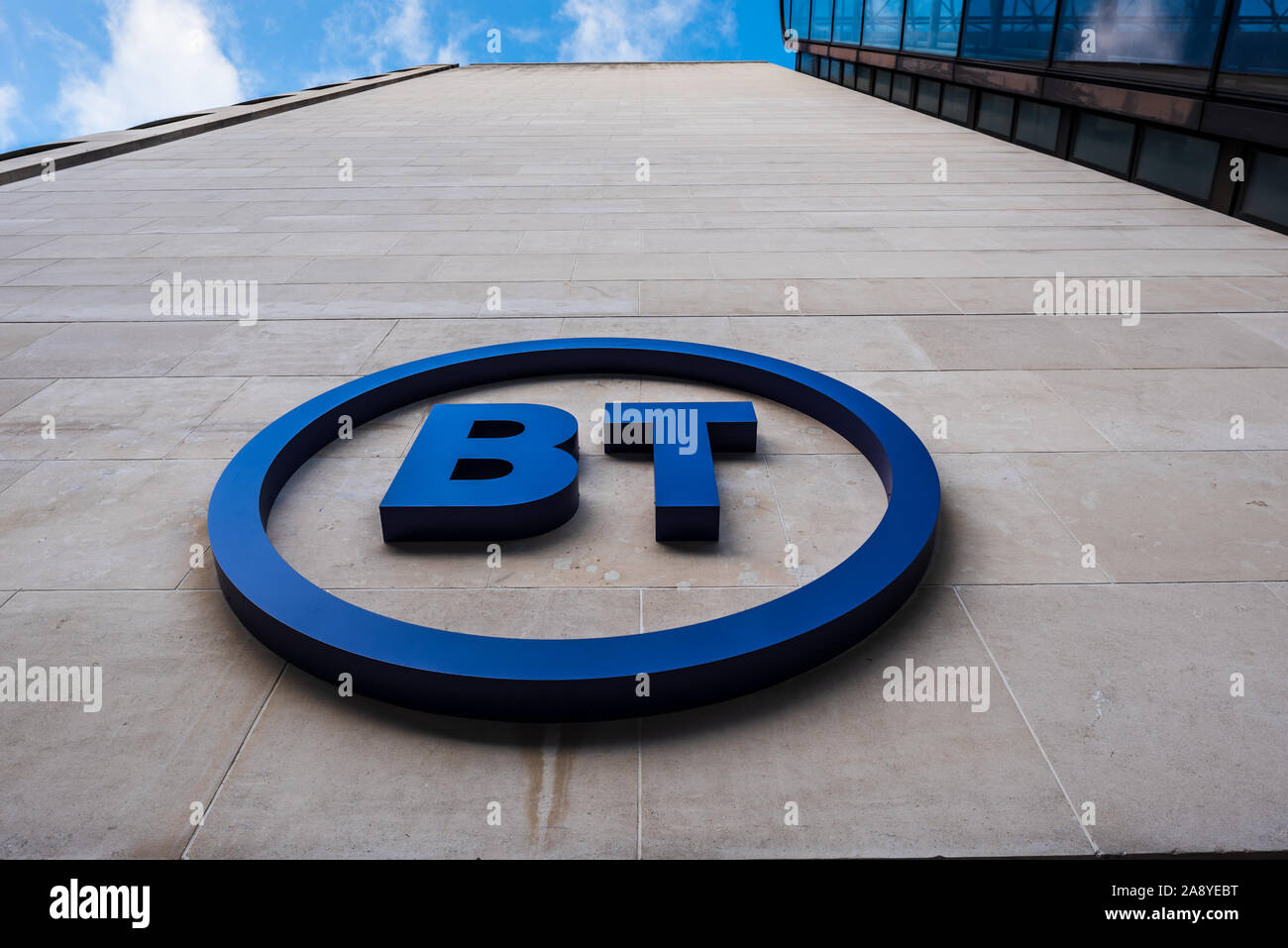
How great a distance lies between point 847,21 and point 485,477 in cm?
3168

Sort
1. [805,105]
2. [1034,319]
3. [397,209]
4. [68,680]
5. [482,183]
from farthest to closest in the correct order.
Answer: [805,105] → [482,183] → [397,209] → [1034,319] → [68,680]

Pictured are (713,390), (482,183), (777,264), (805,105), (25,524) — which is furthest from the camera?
(805,105)

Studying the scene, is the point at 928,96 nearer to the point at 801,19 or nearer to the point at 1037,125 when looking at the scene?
the point at 1037,125

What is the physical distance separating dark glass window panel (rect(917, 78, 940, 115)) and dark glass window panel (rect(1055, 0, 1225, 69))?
23.4ft

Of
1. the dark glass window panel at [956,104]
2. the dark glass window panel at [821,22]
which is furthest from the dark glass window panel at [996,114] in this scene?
the dark glass window panel at [821,22]

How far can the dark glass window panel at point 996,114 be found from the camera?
19734 millimetres

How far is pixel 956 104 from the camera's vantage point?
2262 centimetres

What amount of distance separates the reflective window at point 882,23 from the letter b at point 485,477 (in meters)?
24.5

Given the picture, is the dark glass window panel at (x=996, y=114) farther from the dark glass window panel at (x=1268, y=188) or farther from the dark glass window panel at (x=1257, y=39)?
the dark glass window panel at (x=1268, y=188)

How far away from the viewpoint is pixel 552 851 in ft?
11.7
